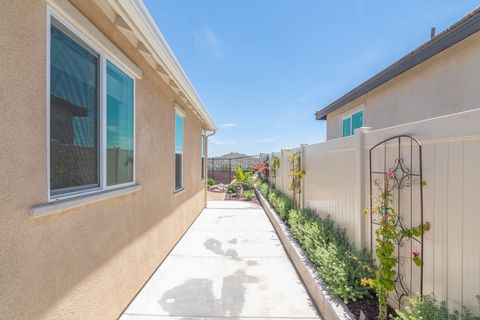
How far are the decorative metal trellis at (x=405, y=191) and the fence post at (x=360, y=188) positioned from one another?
44 cm

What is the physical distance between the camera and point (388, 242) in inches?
94.0

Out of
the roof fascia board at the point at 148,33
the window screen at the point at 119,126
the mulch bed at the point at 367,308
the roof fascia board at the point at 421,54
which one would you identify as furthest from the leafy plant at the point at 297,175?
the window screen at the point at 119,126

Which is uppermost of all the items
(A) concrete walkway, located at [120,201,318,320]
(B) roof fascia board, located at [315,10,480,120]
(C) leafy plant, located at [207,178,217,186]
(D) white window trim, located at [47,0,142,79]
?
(B) roof fascia board, located at [315,10,480,120]

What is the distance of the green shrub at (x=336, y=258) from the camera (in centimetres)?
281

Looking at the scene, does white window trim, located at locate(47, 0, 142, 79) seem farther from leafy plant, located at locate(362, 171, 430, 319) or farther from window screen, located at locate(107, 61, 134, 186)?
leafy plant, located at locate(362, 171, 430, 319)

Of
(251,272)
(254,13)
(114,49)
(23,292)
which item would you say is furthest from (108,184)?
(254,13)

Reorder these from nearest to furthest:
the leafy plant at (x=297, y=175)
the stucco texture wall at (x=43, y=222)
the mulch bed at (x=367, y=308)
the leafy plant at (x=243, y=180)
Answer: the stucco texture wall at (x=43, y=222), the mulch bed at (x=367, y=308), the leafy plant at (x=297, y=175), the leafy plant at (x=243, y=180)

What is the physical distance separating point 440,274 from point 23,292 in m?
3.41

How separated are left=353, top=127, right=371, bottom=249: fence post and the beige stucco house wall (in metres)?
2.62

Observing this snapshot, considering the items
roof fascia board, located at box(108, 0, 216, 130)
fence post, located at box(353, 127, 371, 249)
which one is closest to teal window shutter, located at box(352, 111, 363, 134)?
fence post, located at box(353, 127, 371, 249)

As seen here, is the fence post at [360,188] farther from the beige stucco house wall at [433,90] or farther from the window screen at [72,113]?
the window screen at [72,113]

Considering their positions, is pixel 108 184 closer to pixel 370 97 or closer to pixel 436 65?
pixel 436 65

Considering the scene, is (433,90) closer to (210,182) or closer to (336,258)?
(336,258)

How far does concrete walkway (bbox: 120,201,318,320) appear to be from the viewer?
3088 mm
